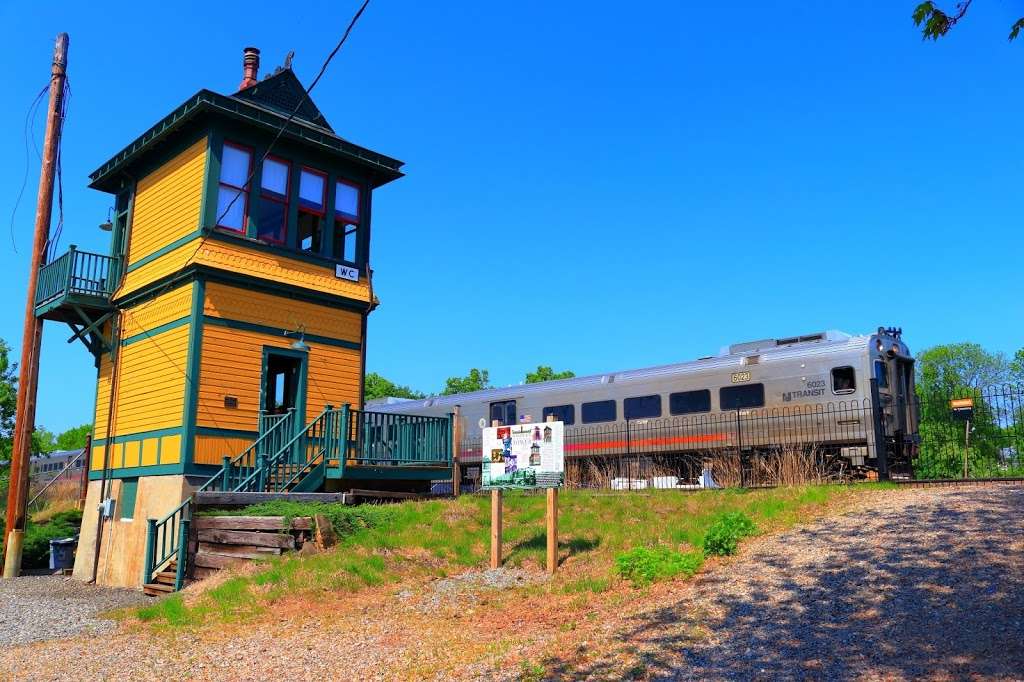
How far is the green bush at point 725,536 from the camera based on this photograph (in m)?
9.73

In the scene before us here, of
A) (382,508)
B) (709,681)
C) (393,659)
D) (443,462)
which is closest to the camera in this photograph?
(709,681)

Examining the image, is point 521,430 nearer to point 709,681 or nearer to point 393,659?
point 393,659

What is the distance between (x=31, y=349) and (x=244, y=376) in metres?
5.62

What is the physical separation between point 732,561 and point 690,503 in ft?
14.7

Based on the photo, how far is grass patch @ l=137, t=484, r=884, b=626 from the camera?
9.70m

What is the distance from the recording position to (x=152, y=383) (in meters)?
16.8

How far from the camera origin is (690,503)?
45.3 feet

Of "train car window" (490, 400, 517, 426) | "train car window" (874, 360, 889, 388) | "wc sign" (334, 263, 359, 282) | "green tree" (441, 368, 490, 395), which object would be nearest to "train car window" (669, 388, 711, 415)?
"train car window" (874, 360, 889, 388)

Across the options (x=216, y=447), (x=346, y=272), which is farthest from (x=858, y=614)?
(x=346, y=272)

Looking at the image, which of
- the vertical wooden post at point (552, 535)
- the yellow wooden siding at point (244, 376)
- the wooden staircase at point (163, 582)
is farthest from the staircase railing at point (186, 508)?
the vertical wooden post at point (552, 535)

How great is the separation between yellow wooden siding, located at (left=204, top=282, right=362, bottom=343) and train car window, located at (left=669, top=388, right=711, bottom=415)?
9.28m

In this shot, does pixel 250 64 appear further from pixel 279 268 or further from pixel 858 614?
pixel 858 614

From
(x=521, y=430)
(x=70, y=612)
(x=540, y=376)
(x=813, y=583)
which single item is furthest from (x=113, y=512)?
(x=540, y=376)

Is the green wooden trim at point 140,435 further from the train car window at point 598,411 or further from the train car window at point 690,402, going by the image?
the train car window at point 690,402
